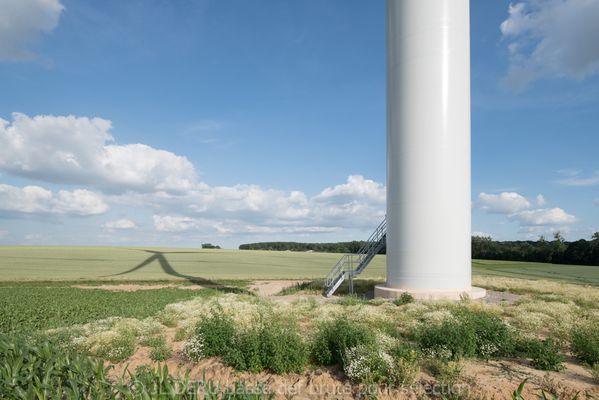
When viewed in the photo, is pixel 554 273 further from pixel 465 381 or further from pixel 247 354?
pixel 247 354

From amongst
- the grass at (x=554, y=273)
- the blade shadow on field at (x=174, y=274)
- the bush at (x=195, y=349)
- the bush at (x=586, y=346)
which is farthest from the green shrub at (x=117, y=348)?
the grass at (x=554, y=273)

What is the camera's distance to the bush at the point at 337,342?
8.79 m

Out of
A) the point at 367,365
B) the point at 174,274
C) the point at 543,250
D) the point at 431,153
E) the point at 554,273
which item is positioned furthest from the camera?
the point at 543,250

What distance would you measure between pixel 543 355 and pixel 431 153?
10858 mm

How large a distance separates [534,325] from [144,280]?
30902 millimetres

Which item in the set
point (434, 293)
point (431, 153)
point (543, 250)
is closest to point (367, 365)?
point (434, 293)

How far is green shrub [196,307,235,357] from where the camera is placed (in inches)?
376

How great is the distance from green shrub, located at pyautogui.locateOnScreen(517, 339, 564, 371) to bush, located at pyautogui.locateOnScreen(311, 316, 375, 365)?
3219mm

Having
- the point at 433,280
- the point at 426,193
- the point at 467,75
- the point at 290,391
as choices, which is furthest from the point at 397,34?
the point at 290,391

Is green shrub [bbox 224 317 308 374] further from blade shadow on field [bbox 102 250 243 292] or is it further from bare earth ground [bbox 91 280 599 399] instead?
blade shadow on field [bbox 102 250 243 292]

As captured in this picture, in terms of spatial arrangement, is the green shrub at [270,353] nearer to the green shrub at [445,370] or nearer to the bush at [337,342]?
the bush at [337,342]

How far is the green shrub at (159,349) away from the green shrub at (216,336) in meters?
0.84

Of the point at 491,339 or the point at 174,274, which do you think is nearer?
the point at 491,339

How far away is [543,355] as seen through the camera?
8336 millimetres
